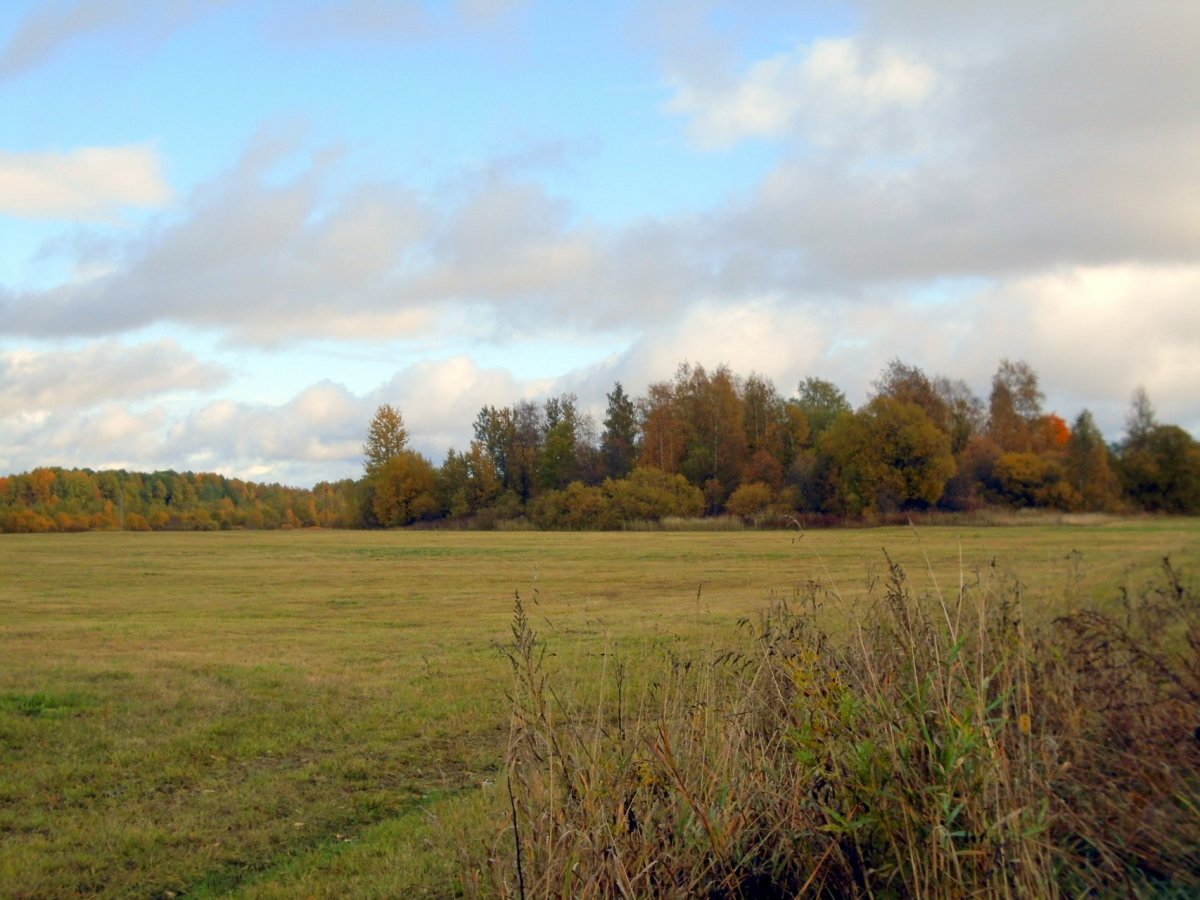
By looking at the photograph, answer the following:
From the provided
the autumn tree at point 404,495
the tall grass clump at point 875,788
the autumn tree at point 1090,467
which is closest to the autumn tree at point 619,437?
the autumn tree at point 404,495

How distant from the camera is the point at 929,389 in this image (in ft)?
277

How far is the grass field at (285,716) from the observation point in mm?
7090

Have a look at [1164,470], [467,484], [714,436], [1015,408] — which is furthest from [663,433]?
[1164,470]

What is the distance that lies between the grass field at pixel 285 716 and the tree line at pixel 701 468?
747 inches

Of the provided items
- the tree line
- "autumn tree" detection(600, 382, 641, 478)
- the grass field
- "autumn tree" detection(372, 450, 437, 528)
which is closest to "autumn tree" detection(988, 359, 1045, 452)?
the tree line

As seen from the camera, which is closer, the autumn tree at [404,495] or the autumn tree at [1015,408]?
the autumn tree at [1015,408]

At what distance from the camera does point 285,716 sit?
11.7m

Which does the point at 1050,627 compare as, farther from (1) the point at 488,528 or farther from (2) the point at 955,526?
(1) the point at 488,528

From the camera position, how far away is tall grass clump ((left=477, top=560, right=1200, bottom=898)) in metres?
5.08

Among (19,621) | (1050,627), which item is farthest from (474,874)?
(19,621)

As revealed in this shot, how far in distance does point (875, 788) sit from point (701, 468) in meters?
88.0

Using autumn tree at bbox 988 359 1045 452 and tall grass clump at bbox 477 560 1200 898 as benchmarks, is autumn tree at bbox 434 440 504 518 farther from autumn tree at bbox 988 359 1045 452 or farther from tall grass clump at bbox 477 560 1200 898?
tall grass clump at bbox 477 560 1200 898

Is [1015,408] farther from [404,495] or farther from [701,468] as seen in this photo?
[404,495]

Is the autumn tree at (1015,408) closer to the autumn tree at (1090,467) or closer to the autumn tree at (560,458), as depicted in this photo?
the autumn tree at (1090,467)
